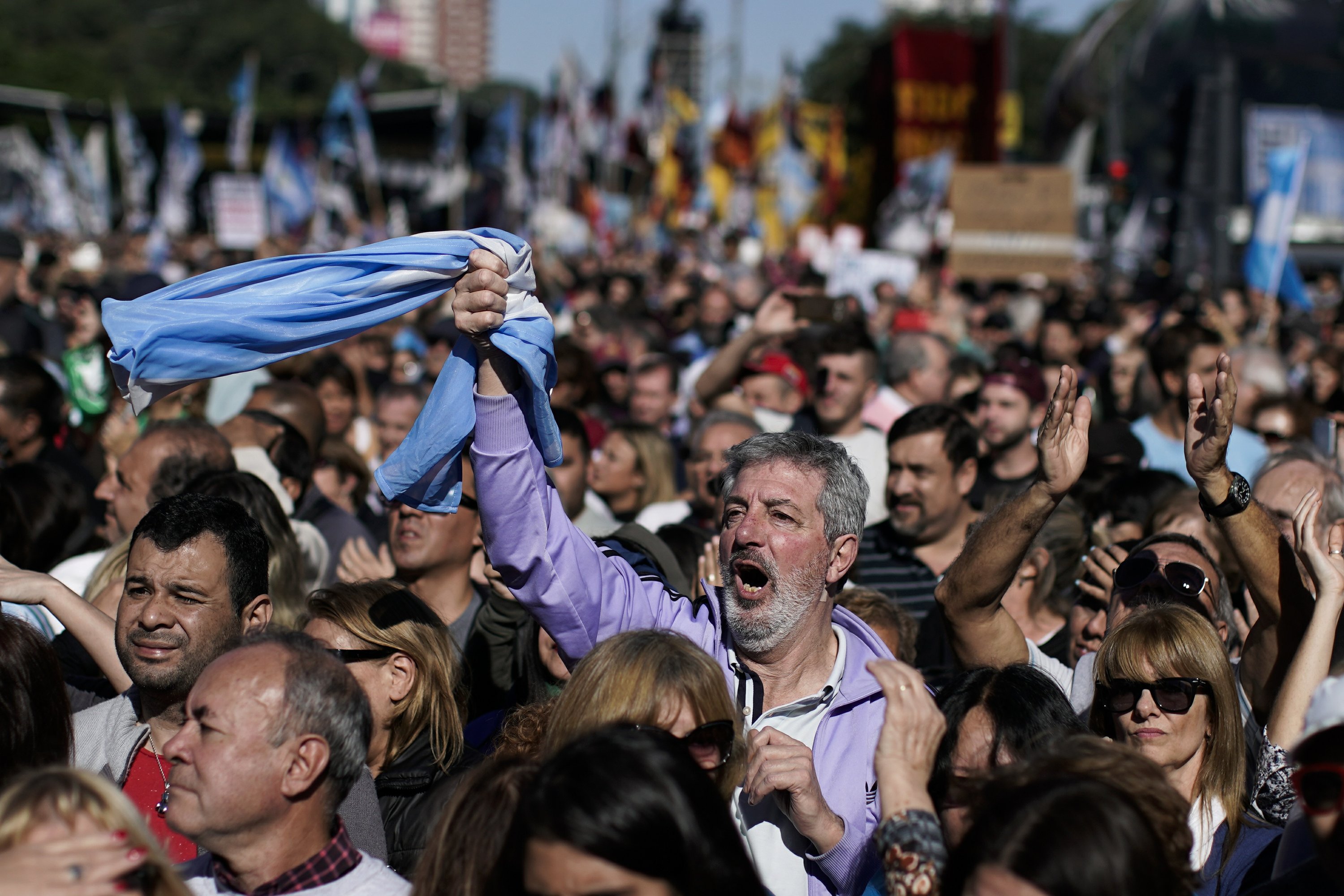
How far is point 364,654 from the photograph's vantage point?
12.1 ft

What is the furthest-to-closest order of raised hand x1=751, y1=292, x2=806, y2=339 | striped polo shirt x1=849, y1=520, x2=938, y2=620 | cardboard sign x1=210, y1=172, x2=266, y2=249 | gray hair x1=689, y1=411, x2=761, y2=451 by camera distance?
1. cardboard sign x1=210, y1=172, x2=266, y2=249
2. raised hand x1=751, y1=292, x2=806, y2=339
3. gray hair x1=689, y1=411, x2=761, y2=451
4. striped polo shirt x1=849, y1=520, x2=938, y2=620

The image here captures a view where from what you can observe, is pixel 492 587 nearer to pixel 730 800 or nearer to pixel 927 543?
pixel 730 800

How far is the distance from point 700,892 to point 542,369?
144 centimetres

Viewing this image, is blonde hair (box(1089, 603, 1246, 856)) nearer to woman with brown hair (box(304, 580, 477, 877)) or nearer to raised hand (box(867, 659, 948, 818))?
raised hand (box(867, 659, 948, 818))

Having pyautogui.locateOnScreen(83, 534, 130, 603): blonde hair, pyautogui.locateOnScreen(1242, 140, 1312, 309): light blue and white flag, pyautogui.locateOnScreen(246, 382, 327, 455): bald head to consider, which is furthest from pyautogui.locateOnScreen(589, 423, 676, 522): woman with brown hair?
pyautogui.locateOnScreen(1242, 140, 1312, 309): light blue and white flag

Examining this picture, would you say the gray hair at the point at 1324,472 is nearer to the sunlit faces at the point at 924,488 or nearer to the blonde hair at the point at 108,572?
the sunlit faces at the point at 924,488

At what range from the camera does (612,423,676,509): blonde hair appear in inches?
270

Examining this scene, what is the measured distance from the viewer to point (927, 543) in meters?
5.60

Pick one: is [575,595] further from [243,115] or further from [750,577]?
[243,115]

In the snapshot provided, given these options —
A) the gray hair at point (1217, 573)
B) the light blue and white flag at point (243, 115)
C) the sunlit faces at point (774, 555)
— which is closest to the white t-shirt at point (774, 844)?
the sunlit faces at point (774, 555)

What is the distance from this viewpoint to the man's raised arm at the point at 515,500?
3.30 metres

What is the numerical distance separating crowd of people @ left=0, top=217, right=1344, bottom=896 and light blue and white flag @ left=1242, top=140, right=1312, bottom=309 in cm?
458

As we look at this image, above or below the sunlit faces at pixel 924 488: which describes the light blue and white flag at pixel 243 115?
above

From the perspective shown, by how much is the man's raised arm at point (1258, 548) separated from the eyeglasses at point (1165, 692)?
0.47m
